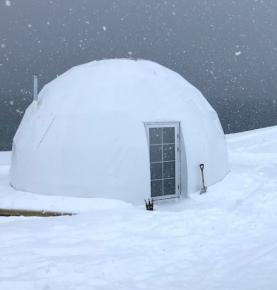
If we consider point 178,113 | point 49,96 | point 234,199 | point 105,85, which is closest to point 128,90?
point 105,85

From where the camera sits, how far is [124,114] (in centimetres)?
1030

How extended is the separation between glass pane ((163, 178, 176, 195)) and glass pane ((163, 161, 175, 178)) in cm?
13

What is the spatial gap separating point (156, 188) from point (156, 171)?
44cm

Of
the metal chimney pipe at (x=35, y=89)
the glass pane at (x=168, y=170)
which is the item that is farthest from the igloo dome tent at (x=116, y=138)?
the metal chimney pipe at (x=35, y=89)

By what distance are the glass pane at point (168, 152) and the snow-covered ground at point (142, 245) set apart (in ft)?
3.94

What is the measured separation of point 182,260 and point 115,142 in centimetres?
461

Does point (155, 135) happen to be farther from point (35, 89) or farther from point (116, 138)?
point (35, 89)

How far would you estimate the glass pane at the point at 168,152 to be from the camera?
423 inches

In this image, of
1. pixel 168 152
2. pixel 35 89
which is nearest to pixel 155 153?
pixel 168 152

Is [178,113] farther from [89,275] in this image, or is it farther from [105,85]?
[89,275]

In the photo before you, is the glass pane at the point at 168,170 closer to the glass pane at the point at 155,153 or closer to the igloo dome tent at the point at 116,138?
the igloo dome tent at the point at 116,138

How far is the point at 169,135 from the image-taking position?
35.3ft

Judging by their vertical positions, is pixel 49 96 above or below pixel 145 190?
→ above

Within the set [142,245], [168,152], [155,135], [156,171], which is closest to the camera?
[142,245]
